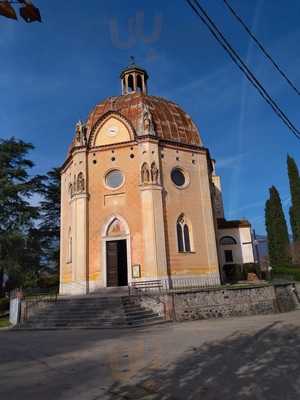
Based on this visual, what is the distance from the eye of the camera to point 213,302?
17.2 meters

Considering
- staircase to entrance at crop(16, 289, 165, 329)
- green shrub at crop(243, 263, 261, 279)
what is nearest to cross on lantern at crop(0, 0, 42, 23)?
staircase to entrance at crop(16, 289, 165, 329)

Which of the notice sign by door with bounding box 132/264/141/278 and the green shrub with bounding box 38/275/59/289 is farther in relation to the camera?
the green shrub with bounding box 38/275/59/289

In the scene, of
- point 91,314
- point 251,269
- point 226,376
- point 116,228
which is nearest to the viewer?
point 226,376

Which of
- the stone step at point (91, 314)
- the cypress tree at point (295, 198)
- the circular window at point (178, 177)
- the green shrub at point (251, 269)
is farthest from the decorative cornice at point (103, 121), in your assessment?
the cypress tree at point (295, 198)

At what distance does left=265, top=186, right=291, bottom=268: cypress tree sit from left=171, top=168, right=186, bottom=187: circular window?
18846 mm

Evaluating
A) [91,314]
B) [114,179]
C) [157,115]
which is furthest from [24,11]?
[157,115]

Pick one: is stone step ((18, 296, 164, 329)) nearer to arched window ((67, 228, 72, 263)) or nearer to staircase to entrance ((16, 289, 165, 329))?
staircase to entrance ((16, 289, 165, 329))

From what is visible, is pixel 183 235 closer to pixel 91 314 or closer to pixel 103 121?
pixel 91 314

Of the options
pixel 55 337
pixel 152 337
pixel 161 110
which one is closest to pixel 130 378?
pixel 152 337

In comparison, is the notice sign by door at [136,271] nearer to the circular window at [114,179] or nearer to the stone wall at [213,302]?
the stone wall at [213,302]

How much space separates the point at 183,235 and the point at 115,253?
183 inches

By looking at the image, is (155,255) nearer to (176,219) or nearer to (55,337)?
(176,219)

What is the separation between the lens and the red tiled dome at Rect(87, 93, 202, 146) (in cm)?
2492

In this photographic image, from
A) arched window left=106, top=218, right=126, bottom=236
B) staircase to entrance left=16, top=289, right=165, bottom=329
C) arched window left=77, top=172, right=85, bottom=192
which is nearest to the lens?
staircase to entrance left=16, top=289, right=165, bottom=329
